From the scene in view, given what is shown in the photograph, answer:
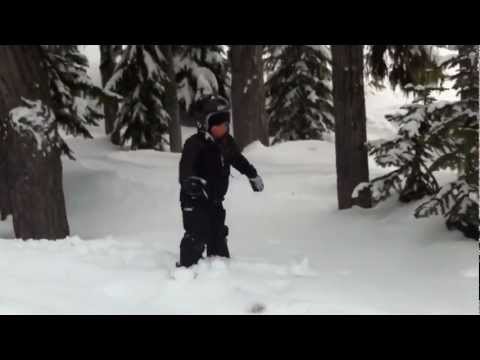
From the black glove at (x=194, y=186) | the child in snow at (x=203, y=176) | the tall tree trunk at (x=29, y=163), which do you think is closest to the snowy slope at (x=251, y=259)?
the child in snow at (x=203, y=176)

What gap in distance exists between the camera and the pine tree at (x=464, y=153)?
573 centimetres

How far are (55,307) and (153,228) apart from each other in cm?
498

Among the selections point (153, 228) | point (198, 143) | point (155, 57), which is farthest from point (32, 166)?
point (155, 57)

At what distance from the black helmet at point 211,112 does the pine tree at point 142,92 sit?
1005 centimetres

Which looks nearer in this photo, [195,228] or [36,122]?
[195,228]

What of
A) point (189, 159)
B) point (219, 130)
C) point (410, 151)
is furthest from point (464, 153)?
point (189, 159)

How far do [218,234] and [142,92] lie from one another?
13.4 meters

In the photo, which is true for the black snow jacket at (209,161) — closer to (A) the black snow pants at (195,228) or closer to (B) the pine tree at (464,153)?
(A) the black snow pants at (195,228)

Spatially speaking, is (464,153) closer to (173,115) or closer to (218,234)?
(218,234)

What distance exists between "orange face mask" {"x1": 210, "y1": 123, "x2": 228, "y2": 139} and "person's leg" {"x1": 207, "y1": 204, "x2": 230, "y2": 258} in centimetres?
74

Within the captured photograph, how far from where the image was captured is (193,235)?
225 inches

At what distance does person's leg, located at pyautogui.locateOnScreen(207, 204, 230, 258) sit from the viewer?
5965 millimetres

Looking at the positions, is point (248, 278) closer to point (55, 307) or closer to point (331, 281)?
point (331, 281)

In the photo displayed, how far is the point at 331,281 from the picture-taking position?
5.26 meters
